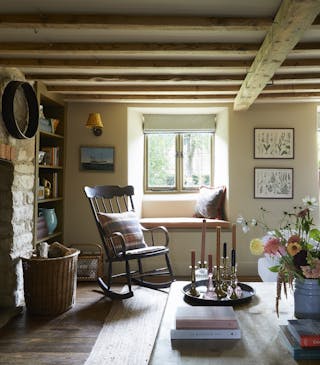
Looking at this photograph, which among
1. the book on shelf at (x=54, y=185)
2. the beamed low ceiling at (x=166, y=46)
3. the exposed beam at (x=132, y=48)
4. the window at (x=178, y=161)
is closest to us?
the beamed low ceiling at (x=166, y=46)

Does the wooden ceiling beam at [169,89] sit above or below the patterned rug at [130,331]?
above

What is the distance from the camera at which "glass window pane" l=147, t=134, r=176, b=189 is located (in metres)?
5.09

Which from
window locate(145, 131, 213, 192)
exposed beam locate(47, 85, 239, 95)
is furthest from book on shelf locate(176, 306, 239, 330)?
window locate(145, 131, 213, 192)

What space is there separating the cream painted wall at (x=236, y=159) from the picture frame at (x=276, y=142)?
0.07 meters

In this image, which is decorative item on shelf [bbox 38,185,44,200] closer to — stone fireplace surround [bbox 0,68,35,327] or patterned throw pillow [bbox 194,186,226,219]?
stone fireplace surround [bbox 0,68,35,327]

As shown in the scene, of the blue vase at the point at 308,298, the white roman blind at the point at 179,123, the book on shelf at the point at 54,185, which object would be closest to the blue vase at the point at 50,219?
the book on shelf at the point at 54,185

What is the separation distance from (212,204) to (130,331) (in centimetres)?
222

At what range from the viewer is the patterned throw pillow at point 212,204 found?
4578 mm

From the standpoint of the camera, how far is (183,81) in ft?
11.4

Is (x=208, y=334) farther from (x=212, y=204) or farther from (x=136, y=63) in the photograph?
(x=212, y=204)

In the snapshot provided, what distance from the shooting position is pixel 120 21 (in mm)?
2223

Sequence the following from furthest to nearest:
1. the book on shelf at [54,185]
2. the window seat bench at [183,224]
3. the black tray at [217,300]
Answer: the window seat bench at [183,224], the book on shelf at [54,185], the black tray at [217,300]

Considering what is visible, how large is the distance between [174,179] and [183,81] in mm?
1887

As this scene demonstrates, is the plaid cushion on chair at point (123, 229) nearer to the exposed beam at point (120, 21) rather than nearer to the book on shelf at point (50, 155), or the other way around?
the book on shelf at point (50, 155)
